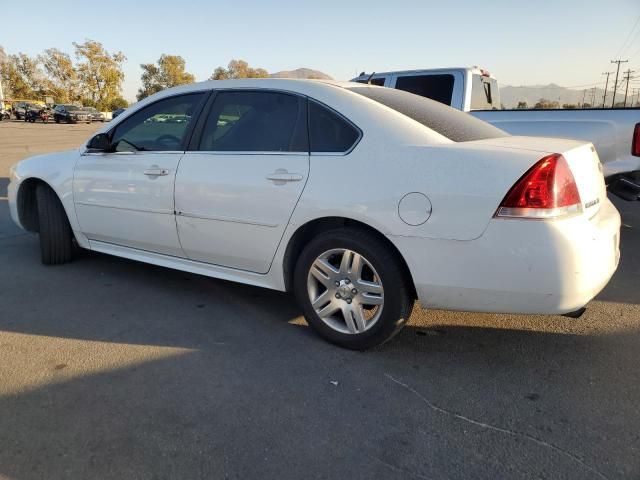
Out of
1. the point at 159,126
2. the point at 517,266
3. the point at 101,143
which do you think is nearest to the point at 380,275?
the point at 517,266

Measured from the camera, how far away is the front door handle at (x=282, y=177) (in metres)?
3.15

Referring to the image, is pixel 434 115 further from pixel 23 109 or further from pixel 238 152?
pixel 23 109

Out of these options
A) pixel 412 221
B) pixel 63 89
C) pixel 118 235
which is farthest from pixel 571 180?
pixel 63 89

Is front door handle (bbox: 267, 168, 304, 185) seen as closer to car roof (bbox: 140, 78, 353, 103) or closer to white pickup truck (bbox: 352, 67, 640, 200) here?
car roof (bbox: 140, 78, 353, 103)

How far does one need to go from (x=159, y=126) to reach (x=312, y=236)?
1.71 metres

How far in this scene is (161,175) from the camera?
3.77m

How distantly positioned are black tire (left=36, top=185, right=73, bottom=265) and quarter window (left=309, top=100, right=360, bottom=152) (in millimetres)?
2637

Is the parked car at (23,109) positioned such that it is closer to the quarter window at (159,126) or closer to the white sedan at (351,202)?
the quarter window at (159,126)

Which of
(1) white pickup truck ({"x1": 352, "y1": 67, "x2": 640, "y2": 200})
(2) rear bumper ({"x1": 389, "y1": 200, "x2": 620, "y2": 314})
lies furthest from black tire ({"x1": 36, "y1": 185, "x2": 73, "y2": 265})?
(1) white pickup truck ({"x1": 352, "y1": 67, "x2": 640, "y2": 200})

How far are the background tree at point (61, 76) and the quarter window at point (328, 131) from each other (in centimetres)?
8154

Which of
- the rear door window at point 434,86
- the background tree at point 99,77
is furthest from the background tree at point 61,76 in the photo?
the rear door window at point 434,86

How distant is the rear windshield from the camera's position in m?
3.07

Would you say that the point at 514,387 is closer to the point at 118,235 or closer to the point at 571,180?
the point at 571,180

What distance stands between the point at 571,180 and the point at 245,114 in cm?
210
